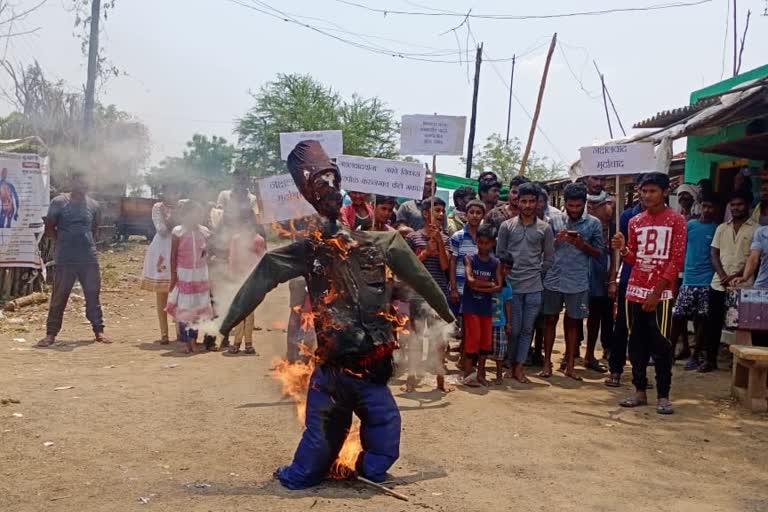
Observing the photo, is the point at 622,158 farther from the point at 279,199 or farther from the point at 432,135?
the point at 279,199

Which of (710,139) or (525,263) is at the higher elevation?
(710,139)

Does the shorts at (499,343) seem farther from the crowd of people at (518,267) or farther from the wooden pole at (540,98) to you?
the wooden pole at (540,98)

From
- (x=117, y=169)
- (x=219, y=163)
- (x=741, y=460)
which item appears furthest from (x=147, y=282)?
(x=219, y=163)

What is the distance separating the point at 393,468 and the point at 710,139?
28.6 ft

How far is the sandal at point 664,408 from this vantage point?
6281 mm

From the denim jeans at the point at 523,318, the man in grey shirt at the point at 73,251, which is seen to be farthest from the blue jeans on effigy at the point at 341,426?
the man in grey shirt at the point at 73,251

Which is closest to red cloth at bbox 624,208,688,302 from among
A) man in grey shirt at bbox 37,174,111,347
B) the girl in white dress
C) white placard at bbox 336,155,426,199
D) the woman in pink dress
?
white placard at bbox 336,155,426,199

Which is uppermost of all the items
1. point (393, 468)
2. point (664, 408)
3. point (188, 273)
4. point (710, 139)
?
point (710, 139)

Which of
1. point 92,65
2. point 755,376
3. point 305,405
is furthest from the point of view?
point 92,65

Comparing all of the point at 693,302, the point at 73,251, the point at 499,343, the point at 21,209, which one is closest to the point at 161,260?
the point at 73,251

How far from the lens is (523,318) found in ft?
24.3

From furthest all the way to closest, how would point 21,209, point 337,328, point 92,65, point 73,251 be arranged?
point 92,65 → point 21,209 → point 73,251 → point 337,328

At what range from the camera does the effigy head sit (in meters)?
4.45

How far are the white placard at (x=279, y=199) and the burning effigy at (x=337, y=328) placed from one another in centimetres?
258
